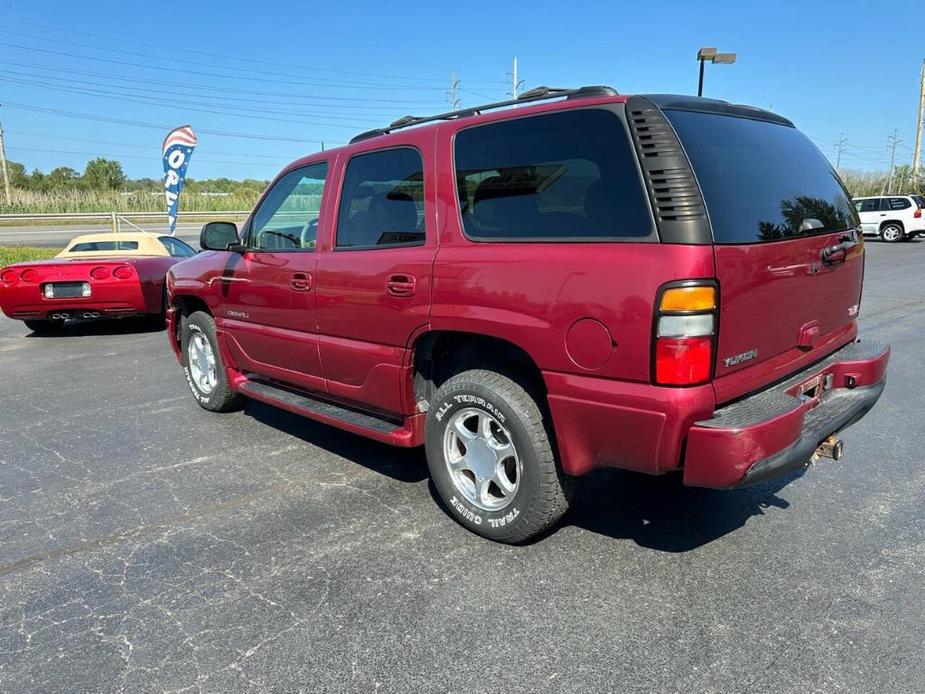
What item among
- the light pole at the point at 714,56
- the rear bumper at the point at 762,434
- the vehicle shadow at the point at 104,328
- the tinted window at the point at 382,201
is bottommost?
the vehicle shadow at the point at 104,328

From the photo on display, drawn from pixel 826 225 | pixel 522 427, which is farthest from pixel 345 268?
pixel 826 225

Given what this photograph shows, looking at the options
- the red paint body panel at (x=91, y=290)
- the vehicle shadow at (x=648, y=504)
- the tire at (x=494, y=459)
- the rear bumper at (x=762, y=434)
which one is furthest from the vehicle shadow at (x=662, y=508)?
the red paint body panel at (x=91, y=290)

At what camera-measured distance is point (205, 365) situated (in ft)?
17.3

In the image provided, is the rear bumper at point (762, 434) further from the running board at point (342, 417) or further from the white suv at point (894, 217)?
the white suv at point (894, 217)

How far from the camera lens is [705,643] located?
2391 millimetres

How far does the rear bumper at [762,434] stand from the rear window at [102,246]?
8881 millimetres

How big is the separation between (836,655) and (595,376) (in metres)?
1.27

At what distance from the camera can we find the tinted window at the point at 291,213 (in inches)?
162

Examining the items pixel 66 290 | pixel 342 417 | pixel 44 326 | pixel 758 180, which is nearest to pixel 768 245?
pixel 758 180

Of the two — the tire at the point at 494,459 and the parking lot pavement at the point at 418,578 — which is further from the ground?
the tire at the point at 494,459

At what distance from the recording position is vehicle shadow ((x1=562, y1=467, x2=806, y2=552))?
3.20m

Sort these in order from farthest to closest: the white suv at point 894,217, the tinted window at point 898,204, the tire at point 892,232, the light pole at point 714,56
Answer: the tire at point 892,232 < the tinted window at point 898,204 < the white suv at point 894,217 < the light pole at point 714,56

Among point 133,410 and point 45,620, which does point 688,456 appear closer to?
point 45,620

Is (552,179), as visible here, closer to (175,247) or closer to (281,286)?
(281,286)
